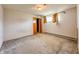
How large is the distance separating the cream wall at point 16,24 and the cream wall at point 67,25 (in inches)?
73.6

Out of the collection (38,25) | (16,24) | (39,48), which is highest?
(16,24)

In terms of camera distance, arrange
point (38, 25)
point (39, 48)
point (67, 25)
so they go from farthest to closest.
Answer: point (38, 25) → point (67, 25) → point (39, 48)

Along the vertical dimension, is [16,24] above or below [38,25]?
above

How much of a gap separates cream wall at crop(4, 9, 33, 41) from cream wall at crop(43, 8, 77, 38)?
6.14ft

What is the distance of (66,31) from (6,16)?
323 cm

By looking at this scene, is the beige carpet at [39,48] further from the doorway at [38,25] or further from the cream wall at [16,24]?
the doorway at [38,25]

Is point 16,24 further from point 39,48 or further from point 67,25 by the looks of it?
point 67,25

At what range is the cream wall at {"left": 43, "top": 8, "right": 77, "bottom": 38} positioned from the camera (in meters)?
3.83

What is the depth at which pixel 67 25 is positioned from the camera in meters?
4.32

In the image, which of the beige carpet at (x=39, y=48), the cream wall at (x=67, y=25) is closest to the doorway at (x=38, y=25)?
the cream wall at (x=67, y=25)

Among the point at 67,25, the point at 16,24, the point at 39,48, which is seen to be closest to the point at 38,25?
the point at 16,24

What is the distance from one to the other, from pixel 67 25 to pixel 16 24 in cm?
281

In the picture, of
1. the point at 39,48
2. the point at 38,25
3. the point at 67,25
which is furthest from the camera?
the point at 38,25

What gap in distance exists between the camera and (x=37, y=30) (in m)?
7.61
